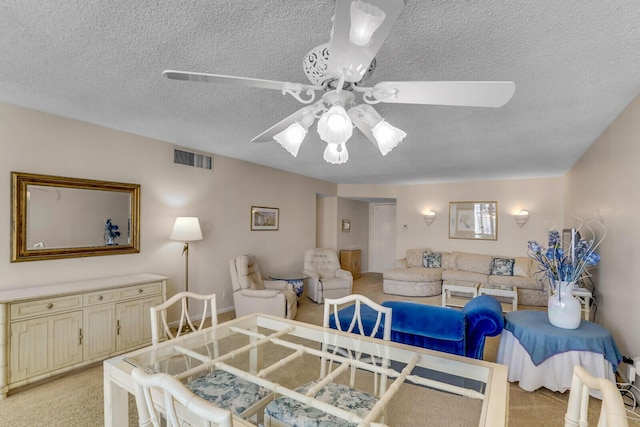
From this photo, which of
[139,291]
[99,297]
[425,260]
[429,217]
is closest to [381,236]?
[429,217]

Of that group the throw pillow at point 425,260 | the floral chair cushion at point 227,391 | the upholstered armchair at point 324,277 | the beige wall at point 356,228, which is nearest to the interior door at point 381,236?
the beige wall at point 356,228

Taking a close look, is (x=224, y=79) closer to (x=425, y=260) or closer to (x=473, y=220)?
(x=425, y=260)

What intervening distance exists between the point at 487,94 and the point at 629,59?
132 centimetres

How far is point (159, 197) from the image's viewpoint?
399 centimetres

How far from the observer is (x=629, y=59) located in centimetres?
191

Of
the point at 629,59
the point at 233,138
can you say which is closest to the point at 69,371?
the point at 233,138

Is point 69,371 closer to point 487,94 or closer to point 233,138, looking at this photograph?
point 233,138

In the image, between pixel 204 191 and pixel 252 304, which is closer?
pixel 252 304

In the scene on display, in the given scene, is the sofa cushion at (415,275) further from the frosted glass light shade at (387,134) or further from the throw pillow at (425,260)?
the frosted glass light shade at (387,134)

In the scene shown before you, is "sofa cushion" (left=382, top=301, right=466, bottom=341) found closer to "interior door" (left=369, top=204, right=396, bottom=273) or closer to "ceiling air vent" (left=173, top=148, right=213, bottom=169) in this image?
"ceiling air vent" (left=173, top=148, right=213, bottom=169)

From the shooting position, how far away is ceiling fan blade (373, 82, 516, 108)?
131cm

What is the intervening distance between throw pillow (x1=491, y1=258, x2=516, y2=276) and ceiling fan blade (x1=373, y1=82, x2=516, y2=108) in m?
5.62

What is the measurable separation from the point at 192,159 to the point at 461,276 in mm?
5205

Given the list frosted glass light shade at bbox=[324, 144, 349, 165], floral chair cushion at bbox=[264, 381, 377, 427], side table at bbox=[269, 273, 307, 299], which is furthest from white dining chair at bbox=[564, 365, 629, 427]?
side table at bbox=[269, 273, 307, 299]
